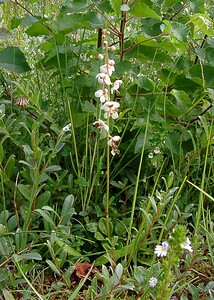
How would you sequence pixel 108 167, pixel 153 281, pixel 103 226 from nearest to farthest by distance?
pixel 153 281, pixel 108 167, pixel 103 226

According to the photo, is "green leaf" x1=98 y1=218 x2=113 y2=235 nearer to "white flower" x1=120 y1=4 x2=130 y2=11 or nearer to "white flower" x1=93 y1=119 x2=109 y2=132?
"white flower" x1=93 y1=119 x2=109 y2=132

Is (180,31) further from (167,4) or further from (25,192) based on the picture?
(25,192)

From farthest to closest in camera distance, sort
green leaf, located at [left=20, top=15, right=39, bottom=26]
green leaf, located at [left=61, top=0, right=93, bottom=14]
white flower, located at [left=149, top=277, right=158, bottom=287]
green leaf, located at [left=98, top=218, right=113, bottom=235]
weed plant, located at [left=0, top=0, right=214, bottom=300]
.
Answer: green leaf, located at [left=20, top=15, right=39, bottom=26] → green leaf, located at [left=61, top=0, right=93, bottom=14] → green leaf, located at [left=98, top=218, right=113, bottom=235] → weed plant, located at [left=0, top=0, right=214, bottom=300] → white flower, located at [left=149, top=277, right=158, bottom=287]

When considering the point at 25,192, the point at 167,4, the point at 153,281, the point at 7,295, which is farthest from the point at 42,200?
the point at 167,4

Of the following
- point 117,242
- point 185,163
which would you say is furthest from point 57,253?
point 185,163

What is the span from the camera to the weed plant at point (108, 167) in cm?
126

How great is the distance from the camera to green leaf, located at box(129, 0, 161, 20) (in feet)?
4.84

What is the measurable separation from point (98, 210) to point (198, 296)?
403 millimetres

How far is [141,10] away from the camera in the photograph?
1.49m

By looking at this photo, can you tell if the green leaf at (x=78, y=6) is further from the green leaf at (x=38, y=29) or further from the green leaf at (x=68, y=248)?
the green leaf at (x=68, y=248)

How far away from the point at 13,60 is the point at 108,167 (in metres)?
0.62

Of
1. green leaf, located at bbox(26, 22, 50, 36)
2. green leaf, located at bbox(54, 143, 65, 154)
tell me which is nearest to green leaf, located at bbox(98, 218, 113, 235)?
green leaf, located at bbox(54, 143, 65, 154)

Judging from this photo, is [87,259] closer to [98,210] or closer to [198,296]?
[98,210]

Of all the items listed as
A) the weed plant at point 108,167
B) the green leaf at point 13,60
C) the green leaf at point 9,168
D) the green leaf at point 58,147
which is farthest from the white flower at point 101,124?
the green leaf at point 13,60
